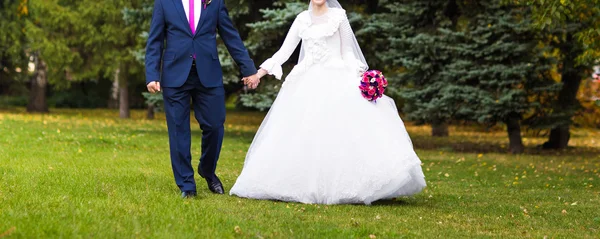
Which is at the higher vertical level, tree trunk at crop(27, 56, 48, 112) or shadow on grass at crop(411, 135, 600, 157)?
shadow on grass at crop(411, 135, 600, 157)

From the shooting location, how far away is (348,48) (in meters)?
8.02

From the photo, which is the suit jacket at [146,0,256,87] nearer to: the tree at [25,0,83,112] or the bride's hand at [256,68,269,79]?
the bride's hand at [256,68,269,79]

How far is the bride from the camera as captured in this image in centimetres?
738

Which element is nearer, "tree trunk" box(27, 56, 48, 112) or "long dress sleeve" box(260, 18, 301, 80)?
"long dress sleeve" box(260, 18, 301, 80)

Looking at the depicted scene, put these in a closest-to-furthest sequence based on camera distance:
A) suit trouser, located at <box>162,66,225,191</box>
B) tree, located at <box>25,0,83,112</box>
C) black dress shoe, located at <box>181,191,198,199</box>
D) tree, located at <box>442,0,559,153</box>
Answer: black dress shoe, located at <box>181,191,198,199</box> → suit trouser, located at <box>162,66,225,191</box> → tree, located at <box>442,0,559,153</box> → tree, located at <box>25,0,83,112</box>

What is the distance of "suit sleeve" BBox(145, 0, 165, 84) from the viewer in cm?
741

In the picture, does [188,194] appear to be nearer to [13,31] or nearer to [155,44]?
[155,44]

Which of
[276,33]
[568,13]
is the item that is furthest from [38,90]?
[568,13]

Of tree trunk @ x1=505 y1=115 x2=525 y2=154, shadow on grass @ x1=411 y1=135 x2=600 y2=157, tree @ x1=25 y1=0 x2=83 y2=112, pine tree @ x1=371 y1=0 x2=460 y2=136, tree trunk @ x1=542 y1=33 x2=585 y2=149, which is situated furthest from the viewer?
tree @ x1=25 y1=0 x2=83 y2=112

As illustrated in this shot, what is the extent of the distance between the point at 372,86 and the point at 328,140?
0.65m

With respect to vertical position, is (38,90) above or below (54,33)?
below

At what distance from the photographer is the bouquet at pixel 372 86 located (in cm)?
761

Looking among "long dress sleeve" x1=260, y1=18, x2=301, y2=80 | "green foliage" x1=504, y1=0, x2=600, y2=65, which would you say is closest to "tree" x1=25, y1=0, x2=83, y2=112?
"green foliage" x1=504, y1=0, x2=600, y2=65

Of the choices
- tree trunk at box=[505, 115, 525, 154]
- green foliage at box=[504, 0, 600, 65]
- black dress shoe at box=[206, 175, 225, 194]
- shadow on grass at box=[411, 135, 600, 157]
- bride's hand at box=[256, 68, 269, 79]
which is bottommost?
shadow on grass at box=[411, 135, 600, 157]
